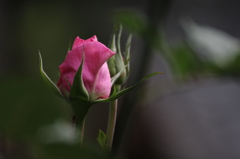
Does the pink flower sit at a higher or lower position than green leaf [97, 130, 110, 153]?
higher

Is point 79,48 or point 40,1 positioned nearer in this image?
point 79,48

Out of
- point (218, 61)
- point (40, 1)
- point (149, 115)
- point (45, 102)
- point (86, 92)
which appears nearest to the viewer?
point (45, 102)

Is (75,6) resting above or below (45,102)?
below

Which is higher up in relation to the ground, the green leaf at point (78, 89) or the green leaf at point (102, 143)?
the green leaf at point (78, 89)

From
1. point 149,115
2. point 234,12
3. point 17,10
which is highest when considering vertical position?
point 234,12

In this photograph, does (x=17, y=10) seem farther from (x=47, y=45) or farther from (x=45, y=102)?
(x=45, y=102)

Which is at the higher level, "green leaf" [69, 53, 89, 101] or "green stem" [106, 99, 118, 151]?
"green leaf" [69, 53, 89, 101]

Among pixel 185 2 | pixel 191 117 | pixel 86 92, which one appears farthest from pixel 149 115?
pixel 86 92

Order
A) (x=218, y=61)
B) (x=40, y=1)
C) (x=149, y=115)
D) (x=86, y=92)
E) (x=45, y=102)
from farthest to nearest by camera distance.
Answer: (x=149, y=115)
(x=40, y=1)
(x=218, y=61)
(x=86, y=92)
(x=45, y=102)
